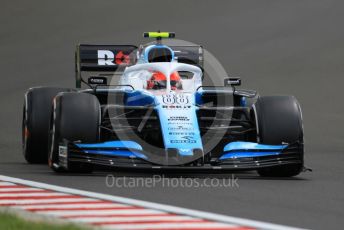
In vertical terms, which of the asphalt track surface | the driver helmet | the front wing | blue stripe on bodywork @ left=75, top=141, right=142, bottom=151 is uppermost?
the driver helmet

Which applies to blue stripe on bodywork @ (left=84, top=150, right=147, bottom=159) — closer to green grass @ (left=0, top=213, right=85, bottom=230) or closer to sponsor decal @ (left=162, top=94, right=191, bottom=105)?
sponsor decal @ (left=162, top=94, right=191, bottom=105)

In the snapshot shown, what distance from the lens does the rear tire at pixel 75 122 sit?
11.8 meters

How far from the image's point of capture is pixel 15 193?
9820 millimetres

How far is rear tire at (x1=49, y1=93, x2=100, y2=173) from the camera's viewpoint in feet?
38.9

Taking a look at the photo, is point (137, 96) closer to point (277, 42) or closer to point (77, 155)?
point (77, 155)

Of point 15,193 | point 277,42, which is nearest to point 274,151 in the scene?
point 15,193

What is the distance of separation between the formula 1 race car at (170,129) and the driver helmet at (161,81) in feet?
0.04

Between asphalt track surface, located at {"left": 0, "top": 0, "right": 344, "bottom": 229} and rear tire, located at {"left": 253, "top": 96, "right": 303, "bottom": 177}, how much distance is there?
21 centimetres

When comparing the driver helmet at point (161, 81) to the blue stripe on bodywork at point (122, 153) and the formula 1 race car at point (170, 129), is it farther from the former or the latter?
the blue stripe on bodywork at point (122, 153)

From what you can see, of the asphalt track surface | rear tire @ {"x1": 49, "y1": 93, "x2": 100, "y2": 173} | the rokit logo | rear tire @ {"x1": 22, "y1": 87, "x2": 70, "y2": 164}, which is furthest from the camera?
the rokit logo

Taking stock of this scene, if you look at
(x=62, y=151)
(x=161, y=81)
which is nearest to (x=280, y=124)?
(x=161, y=81)

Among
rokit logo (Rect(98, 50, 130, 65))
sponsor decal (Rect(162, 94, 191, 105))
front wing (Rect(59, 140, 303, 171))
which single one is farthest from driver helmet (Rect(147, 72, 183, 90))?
rokit logo (Rect(98, 50, 130, 65))

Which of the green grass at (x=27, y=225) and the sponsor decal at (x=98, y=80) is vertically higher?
the sponsor decal at (x=98, y=80)

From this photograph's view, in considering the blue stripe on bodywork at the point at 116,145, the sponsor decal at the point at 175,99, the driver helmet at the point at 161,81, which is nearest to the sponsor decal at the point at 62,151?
the blue stripe on bodywork at the point at 116,145
